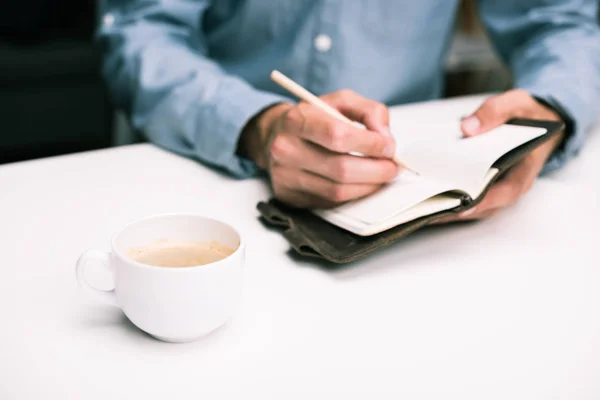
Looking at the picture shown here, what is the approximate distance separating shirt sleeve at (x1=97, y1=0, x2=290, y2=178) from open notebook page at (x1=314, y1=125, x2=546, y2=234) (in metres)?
0.19

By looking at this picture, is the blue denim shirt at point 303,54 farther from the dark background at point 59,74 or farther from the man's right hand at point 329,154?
the dark background at point 59,74

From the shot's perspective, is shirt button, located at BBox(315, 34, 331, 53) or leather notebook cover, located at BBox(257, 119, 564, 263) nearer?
leather notebook cover, located at BBox(257, 119, 564, 263)

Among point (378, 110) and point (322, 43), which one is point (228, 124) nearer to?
point (378, 110)

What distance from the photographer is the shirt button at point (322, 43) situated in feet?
3.22

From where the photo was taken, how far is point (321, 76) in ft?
3.33

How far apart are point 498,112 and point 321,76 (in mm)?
363

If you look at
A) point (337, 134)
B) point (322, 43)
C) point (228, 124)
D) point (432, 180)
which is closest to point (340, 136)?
point (337, 134)

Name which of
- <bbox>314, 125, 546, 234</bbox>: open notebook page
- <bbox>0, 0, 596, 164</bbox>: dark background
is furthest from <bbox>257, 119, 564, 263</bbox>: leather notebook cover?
<bbox>0, 0, 596, 164</bbox>: dark background

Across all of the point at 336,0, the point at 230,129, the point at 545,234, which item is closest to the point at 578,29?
the point at 336,0

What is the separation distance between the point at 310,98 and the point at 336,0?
43cm

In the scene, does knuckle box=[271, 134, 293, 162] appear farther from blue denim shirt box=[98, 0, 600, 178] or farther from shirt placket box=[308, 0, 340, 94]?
shirt placket box=[308, 0, 340, 94]

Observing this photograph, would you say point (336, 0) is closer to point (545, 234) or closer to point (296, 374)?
point (545, 234)

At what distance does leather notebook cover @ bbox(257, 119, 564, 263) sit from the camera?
0.53m

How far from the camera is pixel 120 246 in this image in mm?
441
